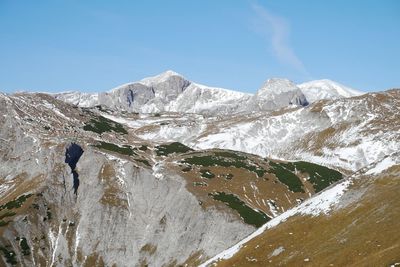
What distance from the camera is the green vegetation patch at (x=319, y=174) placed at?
159000mm

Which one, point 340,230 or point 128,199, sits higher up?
point 128,199

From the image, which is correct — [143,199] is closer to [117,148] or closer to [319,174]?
[117,148]

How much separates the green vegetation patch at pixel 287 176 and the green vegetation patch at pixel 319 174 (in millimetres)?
4816

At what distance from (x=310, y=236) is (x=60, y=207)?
95.9m

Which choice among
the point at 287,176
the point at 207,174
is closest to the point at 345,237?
the point at 207,174

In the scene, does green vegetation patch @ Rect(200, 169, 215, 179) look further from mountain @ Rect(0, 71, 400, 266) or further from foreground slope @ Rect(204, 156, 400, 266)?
foreground slope @ Rect(204, 156, 400, 266)

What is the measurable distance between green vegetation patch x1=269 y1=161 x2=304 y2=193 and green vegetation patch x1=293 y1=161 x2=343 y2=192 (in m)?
4.82

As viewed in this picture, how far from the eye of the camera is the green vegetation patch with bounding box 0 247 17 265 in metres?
119

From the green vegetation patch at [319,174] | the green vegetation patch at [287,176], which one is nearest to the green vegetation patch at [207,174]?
the green vegetation patch at [287,176]

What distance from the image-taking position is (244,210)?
128 m

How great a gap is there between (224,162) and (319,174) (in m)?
32.3

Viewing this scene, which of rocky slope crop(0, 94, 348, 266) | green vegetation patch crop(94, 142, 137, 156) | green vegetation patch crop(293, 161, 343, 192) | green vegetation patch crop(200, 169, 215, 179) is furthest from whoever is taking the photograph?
green vegetation patch crop(94, 142, 137, 156)

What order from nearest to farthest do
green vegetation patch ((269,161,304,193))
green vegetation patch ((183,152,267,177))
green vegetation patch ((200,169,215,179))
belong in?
green vegetation patch ((200,169,215,179)) → green vegetation patch ((269,161,304,193)) → green vegetation patch ((183,152,267,177))

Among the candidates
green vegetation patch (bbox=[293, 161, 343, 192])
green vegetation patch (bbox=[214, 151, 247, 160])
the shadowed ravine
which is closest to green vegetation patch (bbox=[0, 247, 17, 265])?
the shadowed ravine
